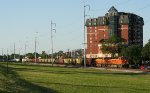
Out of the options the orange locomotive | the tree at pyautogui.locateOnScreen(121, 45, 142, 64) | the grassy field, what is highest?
the tree at pyautogui.locateOnScreen(121, 45, 142, 64)

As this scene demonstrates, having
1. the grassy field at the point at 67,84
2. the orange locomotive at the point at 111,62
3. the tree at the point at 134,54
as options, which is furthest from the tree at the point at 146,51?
the grassy field at the point at 67,84

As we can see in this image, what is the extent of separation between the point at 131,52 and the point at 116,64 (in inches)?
902

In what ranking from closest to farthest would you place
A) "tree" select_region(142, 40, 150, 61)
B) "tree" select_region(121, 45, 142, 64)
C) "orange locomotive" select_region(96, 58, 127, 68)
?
"orange locomotive" select_region(96, 58, 127, 68) → "tree" select_region(142, 40, 150, 61) → "tree" select_region(121, 45, 142, 64)

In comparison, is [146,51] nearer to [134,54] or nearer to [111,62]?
[134,54]

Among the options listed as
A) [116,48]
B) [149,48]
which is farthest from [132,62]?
[116,48]

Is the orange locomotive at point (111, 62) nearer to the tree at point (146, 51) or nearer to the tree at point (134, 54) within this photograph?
the tree at point (134, 54)

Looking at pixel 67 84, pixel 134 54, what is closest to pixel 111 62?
pixel 134 54

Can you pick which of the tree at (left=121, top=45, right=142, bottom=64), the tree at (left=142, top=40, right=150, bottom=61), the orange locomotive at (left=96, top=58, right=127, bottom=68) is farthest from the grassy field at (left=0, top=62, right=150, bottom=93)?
the tree at (left=121, top=45, right=142, bottom=64)

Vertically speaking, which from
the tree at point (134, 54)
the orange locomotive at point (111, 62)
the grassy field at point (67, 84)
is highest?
the tree at point (134, 54)

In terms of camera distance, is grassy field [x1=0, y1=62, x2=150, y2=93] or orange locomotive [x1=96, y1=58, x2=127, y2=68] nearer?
grassy field [x1=0, y1=62, x2=150, y2=93]

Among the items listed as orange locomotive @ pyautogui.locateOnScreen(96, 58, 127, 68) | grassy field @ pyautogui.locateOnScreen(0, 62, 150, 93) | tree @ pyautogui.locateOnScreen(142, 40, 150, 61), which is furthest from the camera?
tree @ pyautogui.locateOnScreen(142, 40, 150, 61)

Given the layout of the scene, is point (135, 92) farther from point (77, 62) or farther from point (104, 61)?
point (77, 62)

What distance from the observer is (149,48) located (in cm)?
12275

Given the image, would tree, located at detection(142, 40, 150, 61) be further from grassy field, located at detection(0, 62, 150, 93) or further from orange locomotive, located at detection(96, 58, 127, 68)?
grassy field, located at detection(0, 62, 150, 93)
